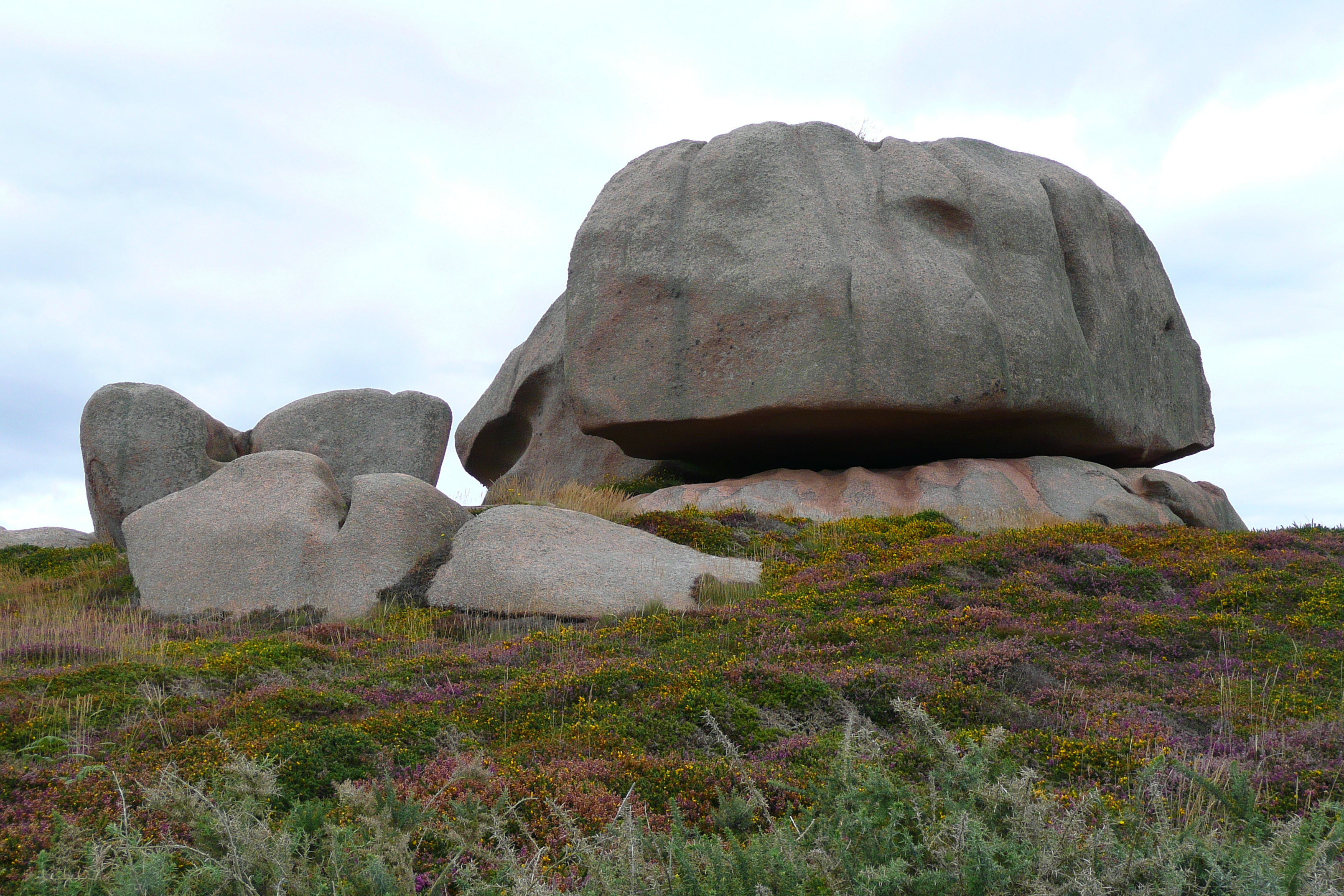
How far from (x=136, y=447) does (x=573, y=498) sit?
1037cm

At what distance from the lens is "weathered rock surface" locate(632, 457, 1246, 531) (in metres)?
19.3

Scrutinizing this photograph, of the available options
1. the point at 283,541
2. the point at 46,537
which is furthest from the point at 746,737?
the point at 46,537

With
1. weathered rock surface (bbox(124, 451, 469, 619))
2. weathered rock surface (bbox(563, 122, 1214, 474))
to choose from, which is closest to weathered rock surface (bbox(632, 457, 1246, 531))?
weathered rock surface (bbox(563, 122, 1214, 474))

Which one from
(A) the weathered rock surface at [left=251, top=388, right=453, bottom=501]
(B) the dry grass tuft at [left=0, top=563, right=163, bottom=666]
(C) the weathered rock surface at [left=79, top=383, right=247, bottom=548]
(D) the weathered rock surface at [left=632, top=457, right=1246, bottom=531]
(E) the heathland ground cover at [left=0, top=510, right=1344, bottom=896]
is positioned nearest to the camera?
(E) the heathland ground cover at [left=0, top=510, right=1344, bottom=896]

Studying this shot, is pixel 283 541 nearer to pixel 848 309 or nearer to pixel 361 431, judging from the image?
pixel 361 431

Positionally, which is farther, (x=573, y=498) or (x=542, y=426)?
(x=542, y=426)

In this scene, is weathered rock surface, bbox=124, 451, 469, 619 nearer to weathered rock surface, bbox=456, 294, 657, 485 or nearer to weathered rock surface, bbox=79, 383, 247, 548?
weathered rock surface, bbox=79, 383, 247, 548

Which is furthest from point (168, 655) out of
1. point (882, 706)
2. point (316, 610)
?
point (882, 706)

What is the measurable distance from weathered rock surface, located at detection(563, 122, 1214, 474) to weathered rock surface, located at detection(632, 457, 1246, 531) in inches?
37.3

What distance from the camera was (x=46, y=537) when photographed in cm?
2462

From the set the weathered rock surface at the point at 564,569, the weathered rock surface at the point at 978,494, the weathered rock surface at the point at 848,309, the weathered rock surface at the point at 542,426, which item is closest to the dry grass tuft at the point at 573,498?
the weathered rock surface at the point at 978,494

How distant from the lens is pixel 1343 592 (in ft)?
37.1

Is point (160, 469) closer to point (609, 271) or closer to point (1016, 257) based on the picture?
point (609, 271)

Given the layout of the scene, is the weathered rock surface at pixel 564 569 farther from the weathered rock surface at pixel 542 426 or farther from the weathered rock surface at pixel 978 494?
the weathered rock surface at pixel 542 426
